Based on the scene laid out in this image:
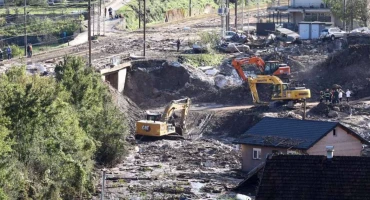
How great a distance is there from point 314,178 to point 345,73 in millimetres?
41511

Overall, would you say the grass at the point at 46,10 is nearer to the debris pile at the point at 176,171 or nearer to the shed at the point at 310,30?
the shed at the point at 310,30

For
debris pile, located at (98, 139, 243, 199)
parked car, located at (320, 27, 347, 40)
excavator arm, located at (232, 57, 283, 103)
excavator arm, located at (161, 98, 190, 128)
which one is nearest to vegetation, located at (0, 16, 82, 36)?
parked car, located at (320, 27, 347, 40)

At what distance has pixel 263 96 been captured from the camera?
66.5 meters

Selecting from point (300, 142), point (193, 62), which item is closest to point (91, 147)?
point (300, 142)

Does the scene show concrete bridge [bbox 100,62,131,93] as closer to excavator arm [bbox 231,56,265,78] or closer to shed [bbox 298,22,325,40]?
excavator arm [bbox 231,56,265,78]

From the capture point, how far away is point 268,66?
66.1 m

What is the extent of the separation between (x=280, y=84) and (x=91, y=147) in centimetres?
1963

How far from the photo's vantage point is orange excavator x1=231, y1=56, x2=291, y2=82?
64.8 meters

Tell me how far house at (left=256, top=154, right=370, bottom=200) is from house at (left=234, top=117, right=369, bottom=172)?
14584 mm

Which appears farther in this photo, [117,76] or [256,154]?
[117,76]

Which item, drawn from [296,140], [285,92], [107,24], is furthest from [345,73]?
[107,24]

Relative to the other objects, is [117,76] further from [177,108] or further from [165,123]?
[165,123]

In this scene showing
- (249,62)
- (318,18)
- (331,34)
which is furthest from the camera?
(318,18)

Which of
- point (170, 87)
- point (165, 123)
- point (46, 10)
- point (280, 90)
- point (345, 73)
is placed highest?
point (46, 10)
